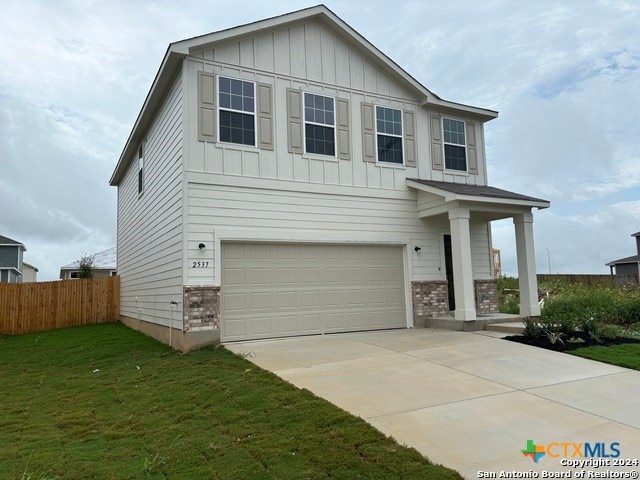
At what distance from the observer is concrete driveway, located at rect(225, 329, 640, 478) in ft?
14.4

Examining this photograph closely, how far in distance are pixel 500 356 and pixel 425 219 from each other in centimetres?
543

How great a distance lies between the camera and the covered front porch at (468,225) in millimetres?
11500

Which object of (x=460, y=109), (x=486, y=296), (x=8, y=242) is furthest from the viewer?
(x=8, y=242)

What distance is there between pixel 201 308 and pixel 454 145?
8.74m

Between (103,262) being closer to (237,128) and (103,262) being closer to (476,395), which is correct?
(237,128)

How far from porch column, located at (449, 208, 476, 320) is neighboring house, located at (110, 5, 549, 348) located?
0.11 ft

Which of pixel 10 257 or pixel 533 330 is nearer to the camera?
pixel 533 330

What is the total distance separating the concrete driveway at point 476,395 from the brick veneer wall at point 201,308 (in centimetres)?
67

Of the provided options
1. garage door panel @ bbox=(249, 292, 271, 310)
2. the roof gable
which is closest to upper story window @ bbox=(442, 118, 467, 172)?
the roof gable

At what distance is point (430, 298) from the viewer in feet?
42.4

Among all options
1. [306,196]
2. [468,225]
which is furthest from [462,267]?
[306,196]

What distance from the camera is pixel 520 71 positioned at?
46.4ft

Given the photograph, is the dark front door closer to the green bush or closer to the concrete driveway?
the green bush

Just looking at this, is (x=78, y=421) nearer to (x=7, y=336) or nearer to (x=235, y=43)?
(x=235, y=43)
